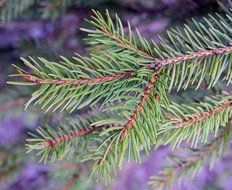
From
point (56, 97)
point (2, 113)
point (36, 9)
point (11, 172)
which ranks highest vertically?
point (36, 9)

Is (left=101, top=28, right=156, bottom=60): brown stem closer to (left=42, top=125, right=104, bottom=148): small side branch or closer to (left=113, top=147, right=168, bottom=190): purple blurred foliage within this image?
(left=42, top=125, right=104, bottom=148): small side branch

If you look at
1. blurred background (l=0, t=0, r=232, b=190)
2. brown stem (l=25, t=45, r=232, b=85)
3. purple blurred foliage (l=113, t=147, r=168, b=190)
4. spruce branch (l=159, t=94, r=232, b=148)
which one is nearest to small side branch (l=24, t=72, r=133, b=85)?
brown stem (l=25, t=45, r=232, b=85)

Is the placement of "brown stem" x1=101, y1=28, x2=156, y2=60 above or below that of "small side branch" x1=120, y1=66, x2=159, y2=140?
above

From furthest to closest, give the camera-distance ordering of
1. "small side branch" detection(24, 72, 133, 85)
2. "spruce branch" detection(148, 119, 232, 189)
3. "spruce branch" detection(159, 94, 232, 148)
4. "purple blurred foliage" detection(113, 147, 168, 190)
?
1. "purple blurred foliage" detection(113, 147, 168, 190)
2. "spruce branch" detection(148, 119, 232, 189)
3. "spruce branch" detection(159, 94, 232, 148)
4. "small side branch" detection(24, 72, 133, 85)

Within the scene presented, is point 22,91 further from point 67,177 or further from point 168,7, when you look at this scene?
point 168,7

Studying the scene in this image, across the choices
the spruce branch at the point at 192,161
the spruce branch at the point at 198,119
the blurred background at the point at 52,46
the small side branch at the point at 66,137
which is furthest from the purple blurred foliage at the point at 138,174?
the spruce branch at the point at 198,119

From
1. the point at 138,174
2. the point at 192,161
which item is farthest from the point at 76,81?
the point at 138,174

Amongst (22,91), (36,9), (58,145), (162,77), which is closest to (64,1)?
(36,9)

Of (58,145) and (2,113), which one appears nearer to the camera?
(58,145)

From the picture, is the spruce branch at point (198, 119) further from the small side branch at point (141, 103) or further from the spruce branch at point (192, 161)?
the spruce branch at point (192, 161)
